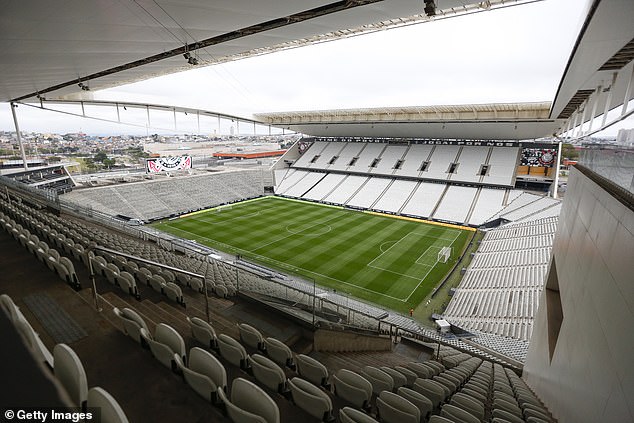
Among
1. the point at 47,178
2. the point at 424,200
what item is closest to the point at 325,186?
the point at 424,200

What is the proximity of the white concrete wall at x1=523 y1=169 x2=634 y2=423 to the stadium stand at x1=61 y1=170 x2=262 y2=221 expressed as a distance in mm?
30079

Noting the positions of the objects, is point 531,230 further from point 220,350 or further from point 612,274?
point 220,350

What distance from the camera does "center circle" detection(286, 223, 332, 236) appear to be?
25484 millimetres

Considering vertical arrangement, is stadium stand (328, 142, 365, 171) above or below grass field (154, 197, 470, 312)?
above

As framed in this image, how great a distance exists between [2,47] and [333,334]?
10546 millimetres

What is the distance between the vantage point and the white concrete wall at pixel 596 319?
318cm

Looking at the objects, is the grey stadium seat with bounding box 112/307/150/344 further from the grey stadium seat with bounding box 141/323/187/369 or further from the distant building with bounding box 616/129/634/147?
the distant building with bounding box 616/129/634/147

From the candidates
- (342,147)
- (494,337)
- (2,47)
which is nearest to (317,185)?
(342,147)

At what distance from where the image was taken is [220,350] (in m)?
3.96

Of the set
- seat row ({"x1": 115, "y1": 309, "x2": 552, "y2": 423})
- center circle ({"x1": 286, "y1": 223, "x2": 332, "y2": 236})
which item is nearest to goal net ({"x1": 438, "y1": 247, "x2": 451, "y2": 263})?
center circle ({"x1": 286, "y1": 223, "x2": 332, "y2": 236})

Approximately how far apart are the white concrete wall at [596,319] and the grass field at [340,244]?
9632 millimetres

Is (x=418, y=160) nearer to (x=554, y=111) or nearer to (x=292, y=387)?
(x=554, y=111)

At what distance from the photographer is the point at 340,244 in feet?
75.8

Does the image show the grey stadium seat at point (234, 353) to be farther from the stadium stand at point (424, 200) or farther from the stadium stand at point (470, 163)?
the stadium stand at point (470, 163)
